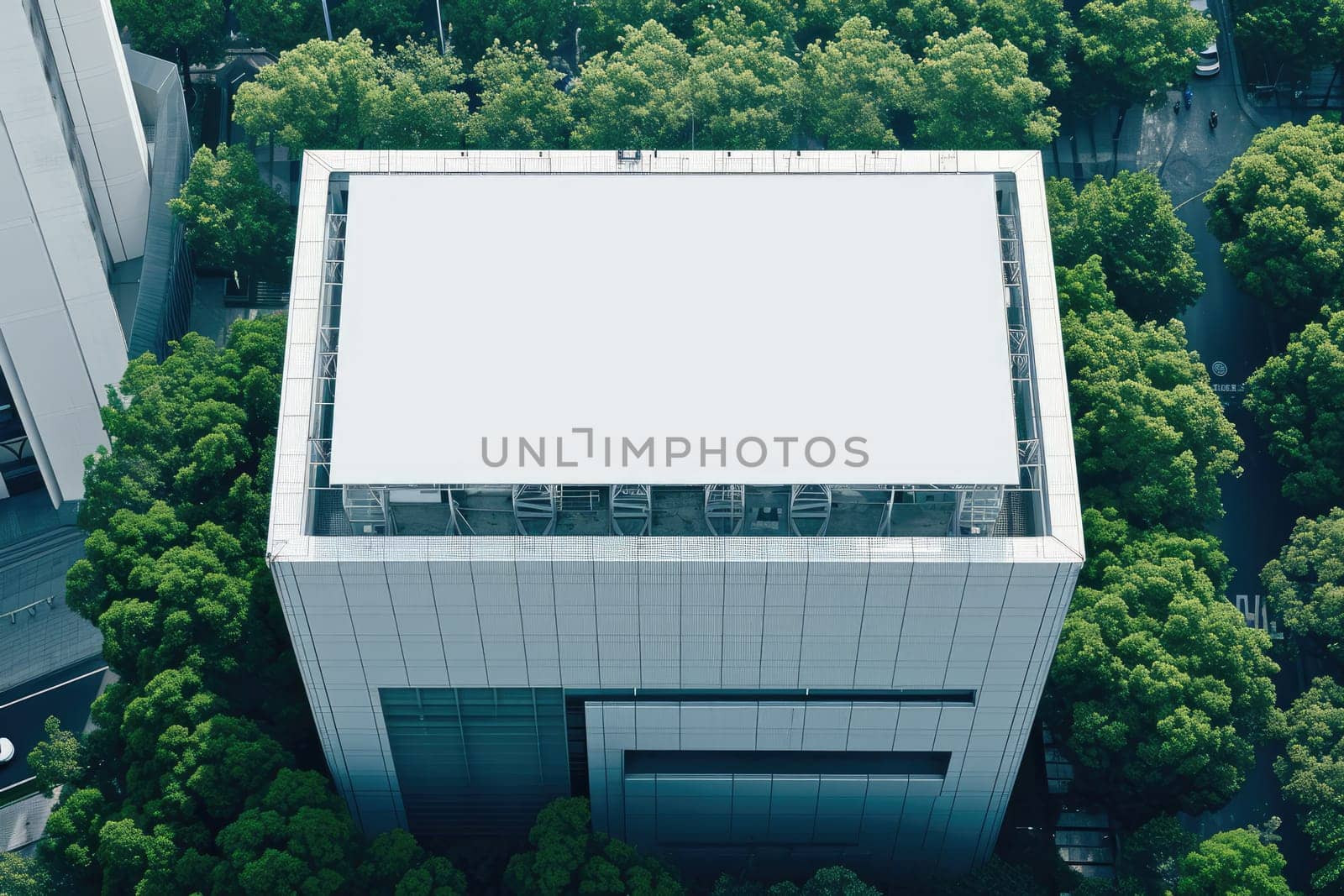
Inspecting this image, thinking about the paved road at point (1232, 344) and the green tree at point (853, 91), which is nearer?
the paved road at point (1232, 344)

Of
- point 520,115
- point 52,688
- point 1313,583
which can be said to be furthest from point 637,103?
point 52,688

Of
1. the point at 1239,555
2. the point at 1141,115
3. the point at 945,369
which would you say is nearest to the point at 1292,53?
the point at 1141,115

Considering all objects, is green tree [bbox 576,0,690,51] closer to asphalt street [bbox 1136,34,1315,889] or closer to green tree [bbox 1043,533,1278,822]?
asphalt street [bbox 1136,34,1315,889]

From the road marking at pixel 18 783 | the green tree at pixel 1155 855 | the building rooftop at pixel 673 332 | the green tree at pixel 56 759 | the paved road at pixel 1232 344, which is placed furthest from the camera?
the road marking at pixel 18 783

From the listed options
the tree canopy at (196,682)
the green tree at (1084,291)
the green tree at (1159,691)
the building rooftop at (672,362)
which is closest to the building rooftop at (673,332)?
the building rooftop at (672,362)

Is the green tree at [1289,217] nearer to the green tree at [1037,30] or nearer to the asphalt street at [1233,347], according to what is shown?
the asphalt street at [1233,347]
